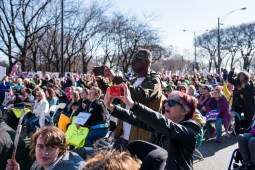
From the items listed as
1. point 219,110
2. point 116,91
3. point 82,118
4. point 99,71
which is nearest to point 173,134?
point 116,91

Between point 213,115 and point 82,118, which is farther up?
point 82,118

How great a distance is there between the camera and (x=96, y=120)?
7.13 meters

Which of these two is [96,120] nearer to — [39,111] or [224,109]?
[39,111]

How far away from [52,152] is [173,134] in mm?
1090

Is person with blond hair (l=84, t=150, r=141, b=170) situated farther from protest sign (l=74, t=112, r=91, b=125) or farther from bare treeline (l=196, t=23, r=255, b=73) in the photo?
bare treeline (l=196, t=23, r=255, b=73)

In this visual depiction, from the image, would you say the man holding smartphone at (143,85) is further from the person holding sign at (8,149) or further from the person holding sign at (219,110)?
the person holding sign at (219,110)

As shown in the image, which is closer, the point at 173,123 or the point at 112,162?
the point at 112,162

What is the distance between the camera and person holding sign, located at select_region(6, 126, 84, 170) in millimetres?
2844

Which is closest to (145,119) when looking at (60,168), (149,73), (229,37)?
(60,168)

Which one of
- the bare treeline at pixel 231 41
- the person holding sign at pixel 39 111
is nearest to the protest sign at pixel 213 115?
the person holding sign at pixel 39 111

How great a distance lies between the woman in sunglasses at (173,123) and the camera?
237 cm

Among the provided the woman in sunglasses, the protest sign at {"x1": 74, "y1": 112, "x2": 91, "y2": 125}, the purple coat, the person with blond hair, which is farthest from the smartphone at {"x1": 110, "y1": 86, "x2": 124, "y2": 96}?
the purple coat

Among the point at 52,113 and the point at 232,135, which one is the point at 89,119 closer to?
the point at 52,113

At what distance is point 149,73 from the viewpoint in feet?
11.3
